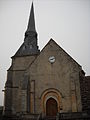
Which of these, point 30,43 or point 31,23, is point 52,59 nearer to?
point 30,43

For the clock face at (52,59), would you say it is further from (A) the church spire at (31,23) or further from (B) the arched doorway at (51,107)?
(A) the church spire at (31,23)

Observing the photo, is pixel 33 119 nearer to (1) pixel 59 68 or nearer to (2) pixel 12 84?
(1) pixel 59 68

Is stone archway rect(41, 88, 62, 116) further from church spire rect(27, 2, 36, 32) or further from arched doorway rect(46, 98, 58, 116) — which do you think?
church spire rect(27, 2, 36, 32)

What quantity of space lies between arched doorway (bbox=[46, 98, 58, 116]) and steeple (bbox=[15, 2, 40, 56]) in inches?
444

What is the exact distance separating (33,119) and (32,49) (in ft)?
54.5

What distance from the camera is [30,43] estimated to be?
3684 centimetres

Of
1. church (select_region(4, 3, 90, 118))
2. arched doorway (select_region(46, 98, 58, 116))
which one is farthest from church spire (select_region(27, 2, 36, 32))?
arched doorway (select_region(46, 98, 58, 116))

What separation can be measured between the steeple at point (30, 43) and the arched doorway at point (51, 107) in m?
11.3

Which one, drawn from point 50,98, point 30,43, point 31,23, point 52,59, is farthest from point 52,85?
point 31,23

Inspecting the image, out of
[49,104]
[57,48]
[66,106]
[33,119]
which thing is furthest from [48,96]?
[57,48]

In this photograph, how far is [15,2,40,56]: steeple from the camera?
3512 centimetres

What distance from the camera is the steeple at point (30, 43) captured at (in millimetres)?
35125

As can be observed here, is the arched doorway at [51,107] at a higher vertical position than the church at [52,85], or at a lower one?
lower

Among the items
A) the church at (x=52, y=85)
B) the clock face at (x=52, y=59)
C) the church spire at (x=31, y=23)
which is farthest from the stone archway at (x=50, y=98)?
the church spire at (x=31, y=23)
